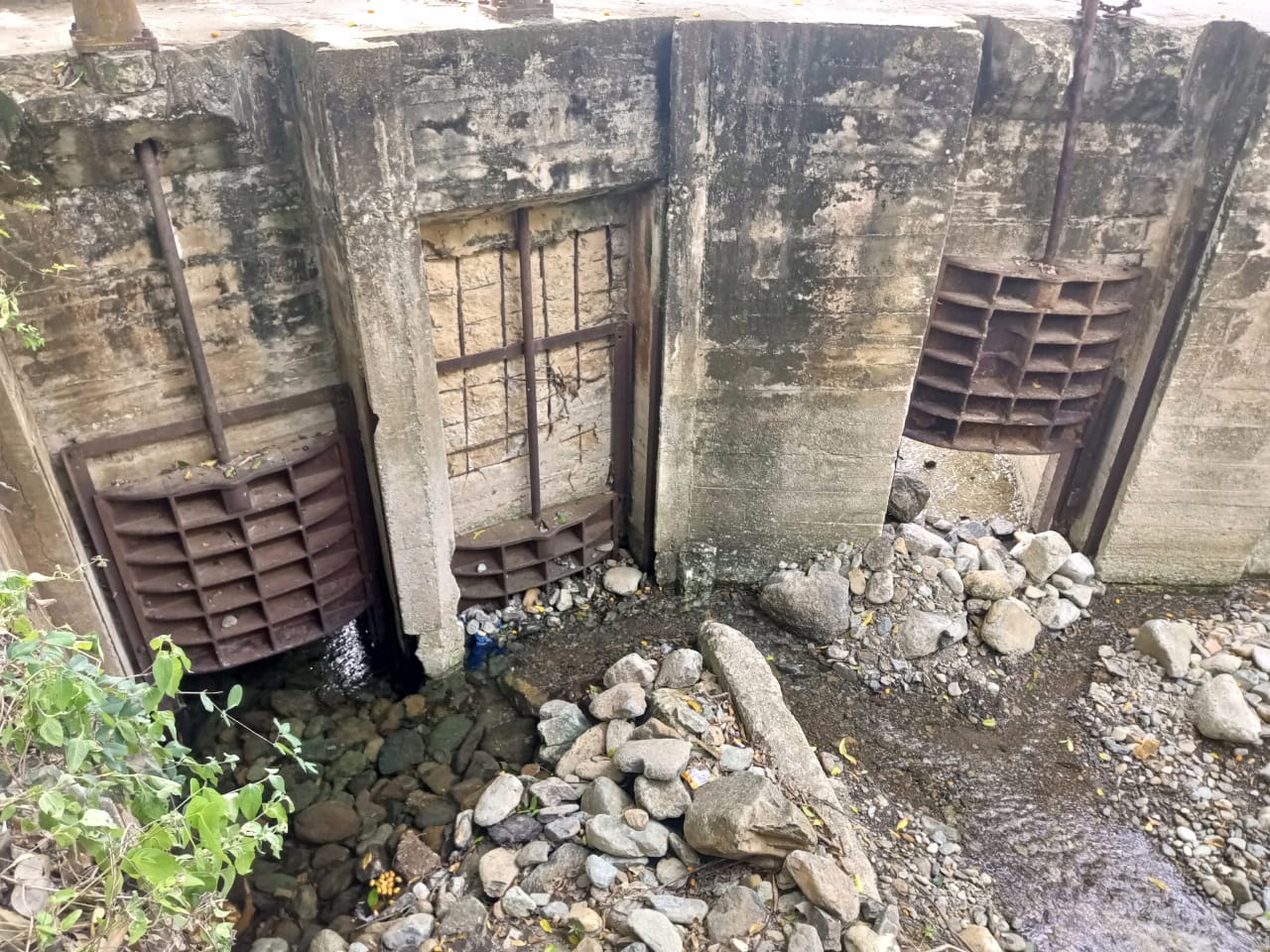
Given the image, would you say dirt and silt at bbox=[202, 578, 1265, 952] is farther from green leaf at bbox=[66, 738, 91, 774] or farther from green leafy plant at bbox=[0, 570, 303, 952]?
green leaf at bbox=[66, 738, 91, 774]

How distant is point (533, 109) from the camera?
16.3 ft

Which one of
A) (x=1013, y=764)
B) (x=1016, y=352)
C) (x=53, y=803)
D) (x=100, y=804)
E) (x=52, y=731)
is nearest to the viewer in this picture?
(x=53, y=803)

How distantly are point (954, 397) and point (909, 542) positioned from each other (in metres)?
1.20

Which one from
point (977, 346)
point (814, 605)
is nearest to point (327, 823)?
point (814, 605)

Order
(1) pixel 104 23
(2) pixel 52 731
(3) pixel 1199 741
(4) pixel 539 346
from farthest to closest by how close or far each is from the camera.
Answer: (4) pixel 539 346, (3) pixel 1199 741, (1) pixel 104 23, (2) pixel 52 731

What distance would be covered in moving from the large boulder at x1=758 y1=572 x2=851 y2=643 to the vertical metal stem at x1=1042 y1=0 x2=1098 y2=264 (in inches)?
105

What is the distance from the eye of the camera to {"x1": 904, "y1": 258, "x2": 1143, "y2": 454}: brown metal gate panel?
614 cm

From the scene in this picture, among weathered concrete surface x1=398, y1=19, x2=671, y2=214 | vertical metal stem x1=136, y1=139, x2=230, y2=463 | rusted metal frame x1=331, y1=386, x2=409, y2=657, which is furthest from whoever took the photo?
rusted metal frame x1=331, y1=386, x2=409, y2=657

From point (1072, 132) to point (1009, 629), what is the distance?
336 centimetres

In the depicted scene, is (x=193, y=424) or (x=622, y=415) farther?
(x=622, y=415)

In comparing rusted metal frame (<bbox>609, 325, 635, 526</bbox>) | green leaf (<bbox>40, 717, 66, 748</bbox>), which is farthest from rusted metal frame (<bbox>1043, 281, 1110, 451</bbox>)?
green leaf (<bbox>40, 717, 66, 748</bbox>)

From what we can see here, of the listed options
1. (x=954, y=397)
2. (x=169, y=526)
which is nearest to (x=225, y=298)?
(x=169, y=526)

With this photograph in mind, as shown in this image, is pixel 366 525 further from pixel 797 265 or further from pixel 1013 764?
pixel 1013 764

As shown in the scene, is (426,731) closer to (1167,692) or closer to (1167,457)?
(1167,692)
